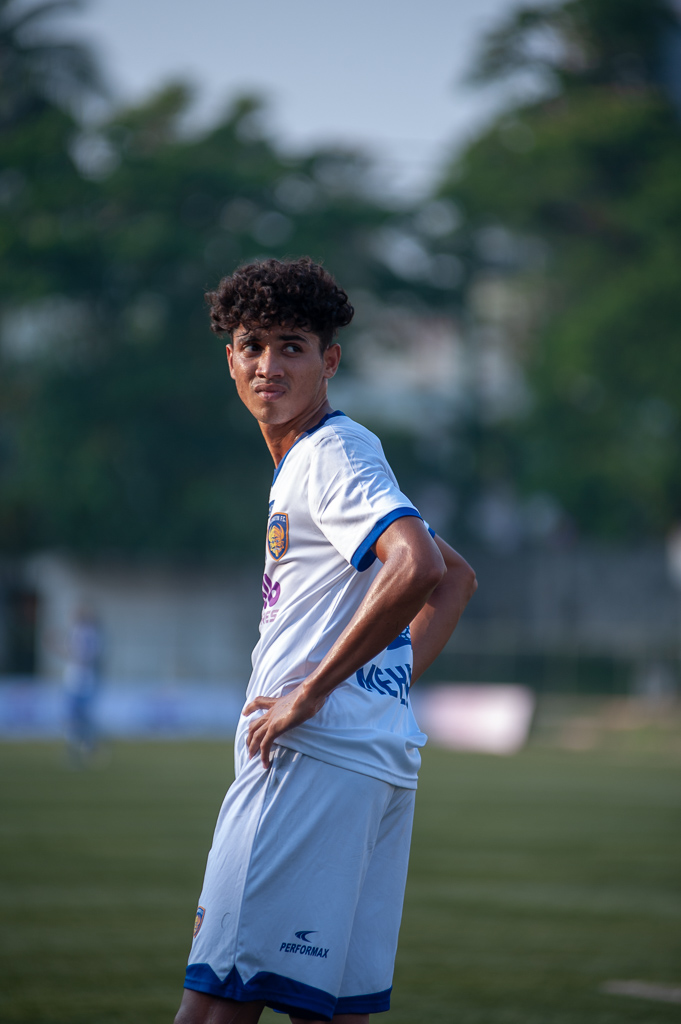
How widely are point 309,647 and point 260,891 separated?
56 centimetres

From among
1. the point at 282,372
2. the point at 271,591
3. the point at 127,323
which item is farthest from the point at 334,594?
the point at 127,323

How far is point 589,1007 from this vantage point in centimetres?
611

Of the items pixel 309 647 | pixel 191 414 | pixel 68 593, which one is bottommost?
pixel 68 593

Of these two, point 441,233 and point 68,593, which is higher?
point 441,233

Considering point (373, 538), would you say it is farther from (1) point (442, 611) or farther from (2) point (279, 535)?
(1) point (442, 611)

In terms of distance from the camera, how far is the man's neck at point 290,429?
3.41 meters

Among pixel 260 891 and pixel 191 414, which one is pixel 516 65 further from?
pixel 260 891

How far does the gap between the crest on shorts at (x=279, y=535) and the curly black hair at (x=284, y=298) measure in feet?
1.49

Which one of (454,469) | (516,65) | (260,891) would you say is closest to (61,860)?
(260,891)

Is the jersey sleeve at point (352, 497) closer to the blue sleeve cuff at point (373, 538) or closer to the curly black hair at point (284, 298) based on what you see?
the blue sleeve cuff at point (373, 538)

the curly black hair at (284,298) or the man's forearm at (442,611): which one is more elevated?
the curly black hair at (284,298)

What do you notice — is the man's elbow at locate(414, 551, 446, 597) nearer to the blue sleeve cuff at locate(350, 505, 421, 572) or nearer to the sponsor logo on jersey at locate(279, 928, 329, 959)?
the blue sleeve cuff at locate(350, 505, 421, 572)

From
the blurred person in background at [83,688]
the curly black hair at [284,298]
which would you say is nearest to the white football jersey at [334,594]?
the curly black hair at [284,298]

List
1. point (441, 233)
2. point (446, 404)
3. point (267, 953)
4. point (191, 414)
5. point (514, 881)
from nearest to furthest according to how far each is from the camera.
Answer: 1. point (267, 953)
2. point (514, 881)
3. point (191, 414)
4. point (441, 233)
5. point (446, 404)
